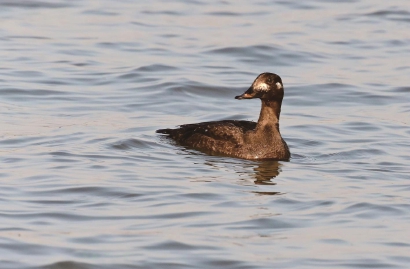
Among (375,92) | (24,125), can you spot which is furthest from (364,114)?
(24,125)

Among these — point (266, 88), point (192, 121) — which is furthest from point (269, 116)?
point (192, 121)

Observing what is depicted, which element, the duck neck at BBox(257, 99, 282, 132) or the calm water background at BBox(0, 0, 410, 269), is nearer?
the calm water background at BBox(0, 0, 410, 269)

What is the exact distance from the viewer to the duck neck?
12469 mm

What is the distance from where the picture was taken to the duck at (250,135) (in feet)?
40.1

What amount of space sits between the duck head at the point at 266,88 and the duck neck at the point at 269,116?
0.25 feet

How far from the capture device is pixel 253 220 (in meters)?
9.14

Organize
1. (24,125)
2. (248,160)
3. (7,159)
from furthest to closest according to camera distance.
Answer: (24,125)
(248,160)
(7,159)

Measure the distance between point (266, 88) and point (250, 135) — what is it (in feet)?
1.85

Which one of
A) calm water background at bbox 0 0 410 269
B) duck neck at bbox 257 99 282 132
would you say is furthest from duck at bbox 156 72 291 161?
calm water background at bbox 0 0 410 269

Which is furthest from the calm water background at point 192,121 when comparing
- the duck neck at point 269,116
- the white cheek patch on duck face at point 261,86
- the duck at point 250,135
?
the white cheek patch on duck face at point 261,86

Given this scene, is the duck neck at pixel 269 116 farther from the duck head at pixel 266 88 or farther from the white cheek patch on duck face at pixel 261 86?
the white cheek patch on duck face at pixel 261 86

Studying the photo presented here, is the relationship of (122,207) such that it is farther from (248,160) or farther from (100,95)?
(100,95)

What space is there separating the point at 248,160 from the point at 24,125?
2750 mm

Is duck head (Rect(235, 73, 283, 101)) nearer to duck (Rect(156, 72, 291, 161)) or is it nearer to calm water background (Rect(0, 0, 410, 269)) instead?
duck (Rect(156, 72, 291, 161))
